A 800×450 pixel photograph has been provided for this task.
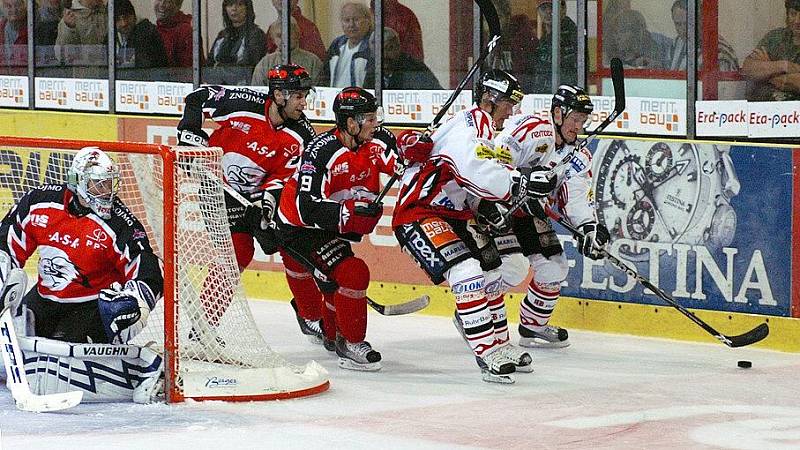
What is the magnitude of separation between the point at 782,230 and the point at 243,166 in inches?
88.6

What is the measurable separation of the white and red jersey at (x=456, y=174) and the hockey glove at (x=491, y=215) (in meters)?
0.06

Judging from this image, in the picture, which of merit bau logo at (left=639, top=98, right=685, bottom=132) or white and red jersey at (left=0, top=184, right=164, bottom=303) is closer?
white and red jersey at (left=0, top=184, right=164, bottom=303)

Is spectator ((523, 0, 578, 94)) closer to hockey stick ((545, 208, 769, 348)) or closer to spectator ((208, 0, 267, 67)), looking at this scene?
hockey stick ((545, 208, 769, 348))

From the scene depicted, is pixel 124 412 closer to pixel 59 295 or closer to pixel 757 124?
pixel 59 295

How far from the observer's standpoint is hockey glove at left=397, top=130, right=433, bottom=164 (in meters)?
5.98

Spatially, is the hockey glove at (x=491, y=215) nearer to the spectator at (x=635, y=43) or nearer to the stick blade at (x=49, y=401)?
the spectator at (x=635, y=43)

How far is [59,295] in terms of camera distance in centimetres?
566

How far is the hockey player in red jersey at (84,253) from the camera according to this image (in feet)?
18.0

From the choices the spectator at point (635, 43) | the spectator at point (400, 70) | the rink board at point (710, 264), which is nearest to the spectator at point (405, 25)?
the spectator at point (400, 70)

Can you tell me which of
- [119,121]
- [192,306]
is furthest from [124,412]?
[119,121]

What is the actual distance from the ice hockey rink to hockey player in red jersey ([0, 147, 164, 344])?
316mm

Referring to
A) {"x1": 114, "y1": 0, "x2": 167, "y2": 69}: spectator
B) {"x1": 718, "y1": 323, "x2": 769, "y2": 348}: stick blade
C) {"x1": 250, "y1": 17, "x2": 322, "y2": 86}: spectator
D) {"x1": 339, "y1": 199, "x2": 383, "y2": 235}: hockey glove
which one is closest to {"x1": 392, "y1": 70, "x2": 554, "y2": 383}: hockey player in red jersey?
{"x1": 339, "y1": 199, "x2": 383, "y2": 235}: hockey glove

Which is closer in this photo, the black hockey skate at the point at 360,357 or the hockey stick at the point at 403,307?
the black hockey skate at the point at 360,357

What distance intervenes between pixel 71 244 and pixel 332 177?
42.6 inches
